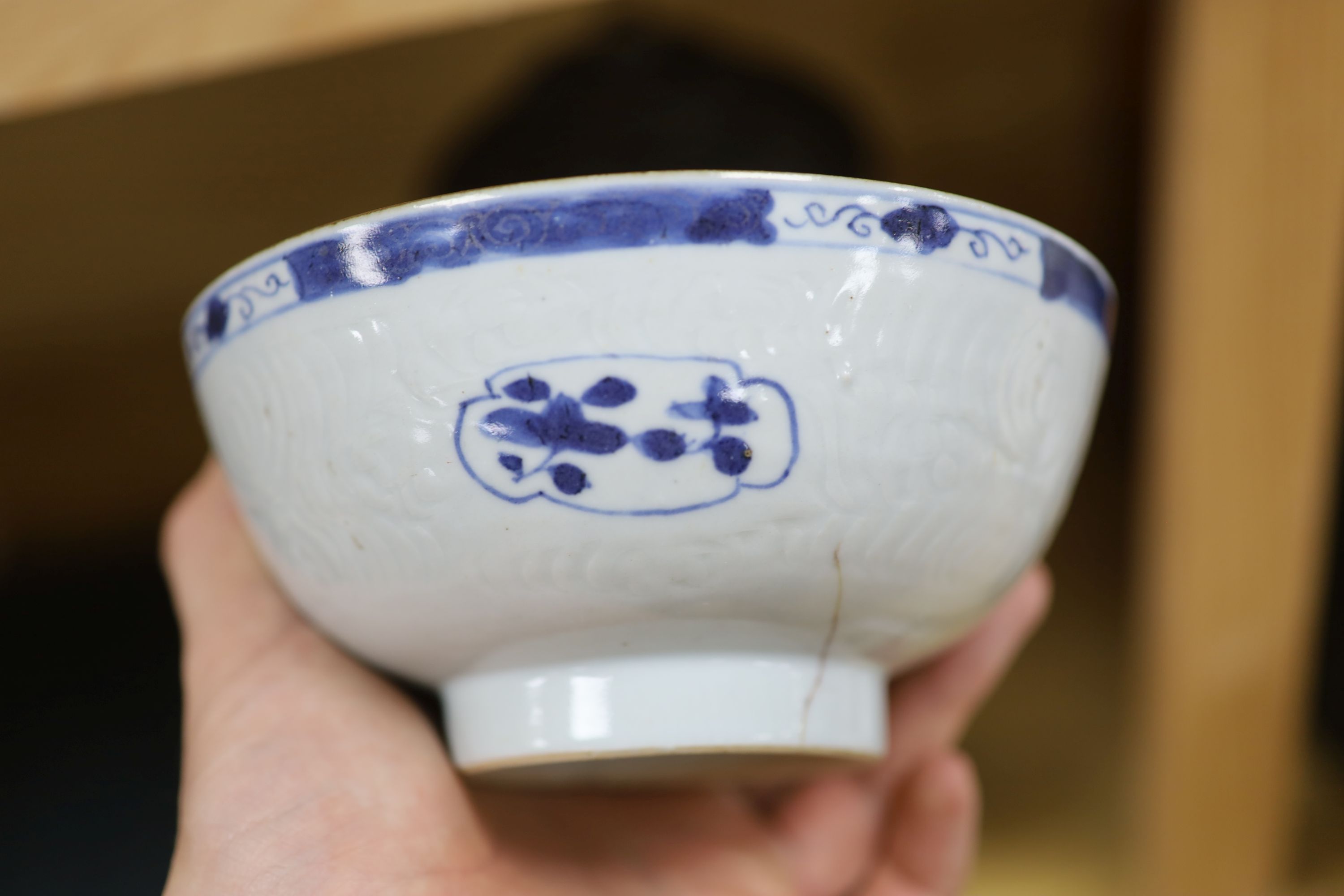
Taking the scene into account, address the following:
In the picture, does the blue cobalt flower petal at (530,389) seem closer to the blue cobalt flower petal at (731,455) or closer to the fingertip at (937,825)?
the blue cobalt flower petal at (731,455)

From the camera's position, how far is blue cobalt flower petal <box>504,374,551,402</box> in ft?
0.87

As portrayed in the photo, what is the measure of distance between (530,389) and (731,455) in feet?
0.19

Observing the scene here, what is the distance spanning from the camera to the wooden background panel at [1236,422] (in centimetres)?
49

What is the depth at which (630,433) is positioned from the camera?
0.87ft

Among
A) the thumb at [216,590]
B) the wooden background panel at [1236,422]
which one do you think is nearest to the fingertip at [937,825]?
the wooden background panel at [1236,422]

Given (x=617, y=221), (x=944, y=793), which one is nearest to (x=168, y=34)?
(x=617, y=221)

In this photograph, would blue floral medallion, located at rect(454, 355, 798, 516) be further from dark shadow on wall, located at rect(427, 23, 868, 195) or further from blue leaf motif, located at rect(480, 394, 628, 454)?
dark shadow on wall, located at rect(427, 23, 868, 195)

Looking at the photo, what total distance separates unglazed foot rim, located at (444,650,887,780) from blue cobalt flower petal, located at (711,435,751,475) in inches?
2.8

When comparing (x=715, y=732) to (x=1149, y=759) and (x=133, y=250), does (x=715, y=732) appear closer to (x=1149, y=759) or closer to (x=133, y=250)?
(x=1149, y=759)

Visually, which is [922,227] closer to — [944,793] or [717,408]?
[717,408]

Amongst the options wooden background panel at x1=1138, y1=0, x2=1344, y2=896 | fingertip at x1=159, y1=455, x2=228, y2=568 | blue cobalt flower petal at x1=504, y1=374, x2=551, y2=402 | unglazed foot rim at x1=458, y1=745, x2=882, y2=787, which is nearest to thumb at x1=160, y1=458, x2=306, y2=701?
fingertip at x1=159, y1=455, x2=228, y2=568

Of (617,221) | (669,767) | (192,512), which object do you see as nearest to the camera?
(617,221)

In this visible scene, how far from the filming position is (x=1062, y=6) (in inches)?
24.7

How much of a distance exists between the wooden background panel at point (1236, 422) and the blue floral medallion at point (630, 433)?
345mm
